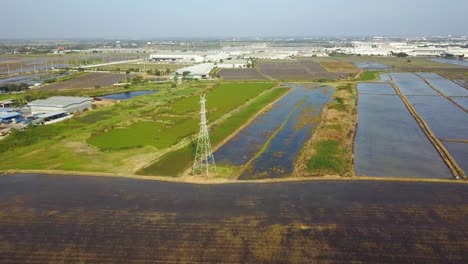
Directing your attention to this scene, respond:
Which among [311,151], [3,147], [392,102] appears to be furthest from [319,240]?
[392,102]

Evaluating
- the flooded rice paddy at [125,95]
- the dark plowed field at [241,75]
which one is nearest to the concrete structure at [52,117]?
the flooded rice paddy at [125,95]

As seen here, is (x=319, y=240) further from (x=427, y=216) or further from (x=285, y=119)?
(x=285, y=119)

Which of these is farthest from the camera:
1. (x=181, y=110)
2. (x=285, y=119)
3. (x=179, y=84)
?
(x=179, y=84)

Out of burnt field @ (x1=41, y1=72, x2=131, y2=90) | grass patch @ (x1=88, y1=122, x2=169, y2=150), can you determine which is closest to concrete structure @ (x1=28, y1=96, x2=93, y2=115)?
grass patch @ (x1=88, y1=122, x2=169, y2=150)

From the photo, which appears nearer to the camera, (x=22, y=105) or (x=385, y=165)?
(x=385, y=165)

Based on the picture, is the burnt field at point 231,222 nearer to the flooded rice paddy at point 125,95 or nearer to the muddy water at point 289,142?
the muddy water at point 289,142

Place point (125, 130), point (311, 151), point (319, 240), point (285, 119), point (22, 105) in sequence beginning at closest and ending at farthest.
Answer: point (319, 240) < point (311, 151) < point (125, 130) < point (285, 119) < point (22, 105)

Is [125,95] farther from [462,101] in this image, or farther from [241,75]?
[462,101]

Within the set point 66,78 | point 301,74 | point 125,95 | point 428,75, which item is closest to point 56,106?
point 125,95
